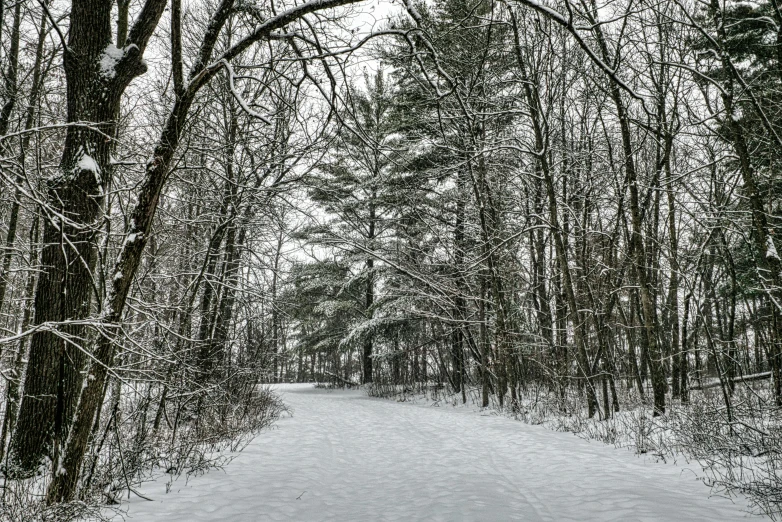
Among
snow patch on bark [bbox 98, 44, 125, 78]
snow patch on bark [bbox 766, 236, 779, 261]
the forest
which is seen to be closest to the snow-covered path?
the forest

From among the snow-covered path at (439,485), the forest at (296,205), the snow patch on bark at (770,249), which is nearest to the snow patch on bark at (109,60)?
the forest at (296,205)

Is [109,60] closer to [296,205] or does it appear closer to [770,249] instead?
[296,205]

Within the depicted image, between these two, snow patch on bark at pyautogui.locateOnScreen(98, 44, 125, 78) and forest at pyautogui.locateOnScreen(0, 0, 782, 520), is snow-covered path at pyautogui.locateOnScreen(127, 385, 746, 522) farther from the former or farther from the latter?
snow patch on bark at pyautogui.locateOnScreen(98, 44, 125, 78)

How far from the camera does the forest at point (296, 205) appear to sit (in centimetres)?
359

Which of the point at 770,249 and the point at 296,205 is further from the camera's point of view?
the point at 296,205

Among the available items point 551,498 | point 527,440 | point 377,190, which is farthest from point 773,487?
point 377,190

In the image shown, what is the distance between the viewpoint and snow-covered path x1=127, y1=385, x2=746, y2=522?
389 cm

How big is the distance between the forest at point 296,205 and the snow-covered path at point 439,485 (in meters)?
0.47

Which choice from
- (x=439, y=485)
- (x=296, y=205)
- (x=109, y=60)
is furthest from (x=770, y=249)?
(x=109, y=60)

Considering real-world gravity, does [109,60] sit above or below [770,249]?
above

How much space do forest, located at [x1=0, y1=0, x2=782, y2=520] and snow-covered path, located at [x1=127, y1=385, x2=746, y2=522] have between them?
0.47 metres

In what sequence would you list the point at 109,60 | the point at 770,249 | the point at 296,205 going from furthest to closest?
the point at 296,205 → the point at 770,249 → the point at 109,60

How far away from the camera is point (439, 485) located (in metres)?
4.93

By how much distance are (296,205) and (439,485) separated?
18.6 ft
